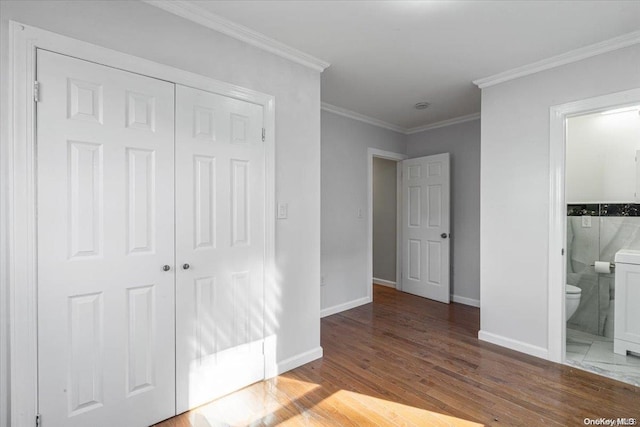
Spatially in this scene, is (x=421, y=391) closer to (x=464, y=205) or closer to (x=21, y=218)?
(x=21, y=218)

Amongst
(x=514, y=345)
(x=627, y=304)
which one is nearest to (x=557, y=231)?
(x=627, y=304)

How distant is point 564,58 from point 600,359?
98.5 inches

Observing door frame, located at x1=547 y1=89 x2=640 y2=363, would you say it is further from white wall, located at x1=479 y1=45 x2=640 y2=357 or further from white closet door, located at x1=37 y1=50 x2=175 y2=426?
white closet door, located at x1=37 y1=50 x2=175 y2=426

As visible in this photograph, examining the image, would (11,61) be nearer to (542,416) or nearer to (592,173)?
(542,416)

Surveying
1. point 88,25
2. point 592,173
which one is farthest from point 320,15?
point 592,173

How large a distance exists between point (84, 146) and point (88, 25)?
0.62 meters

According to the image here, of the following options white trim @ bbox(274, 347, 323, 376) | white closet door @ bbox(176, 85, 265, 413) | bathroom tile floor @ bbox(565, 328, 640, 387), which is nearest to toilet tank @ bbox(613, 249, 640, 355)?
bathroom tile floor @ bbox(565, 328, 640, 387)

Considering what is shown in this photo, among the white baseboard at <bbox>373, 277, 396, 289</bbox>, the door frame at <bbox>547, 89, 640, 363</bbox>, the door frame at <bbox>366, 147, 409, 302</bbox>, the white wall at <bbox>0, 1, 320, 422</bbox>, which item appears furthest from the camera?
the white baseboard at <bbox>373, 277, 396, 289</bbox>

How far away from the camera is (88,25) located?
162 centimetres

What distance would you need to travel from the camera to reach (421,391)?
7.19ft

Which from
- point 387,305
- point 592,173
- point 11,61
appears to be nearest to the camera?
point 11,61

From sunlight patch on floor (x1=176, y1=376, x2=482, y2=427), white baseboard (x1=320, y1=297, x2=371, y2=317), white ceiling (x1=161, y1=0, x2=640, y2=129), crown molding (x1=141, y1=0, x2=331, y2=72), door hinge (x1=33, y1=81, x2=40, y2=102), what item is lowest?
sunlight patch on floor (x1=176, y1=376, x2=482, y2=427)

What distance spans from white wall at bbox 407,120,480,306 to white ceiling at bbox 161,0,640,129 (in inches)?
51.5

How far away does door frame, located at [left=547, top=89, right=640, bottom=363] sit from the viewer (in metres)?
2.58
